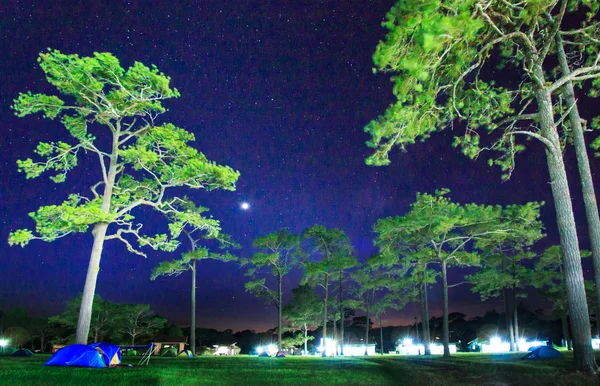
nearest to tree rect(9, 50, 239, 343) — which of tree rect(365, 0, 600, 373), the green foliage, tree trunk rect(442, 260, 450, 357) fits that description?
the green foliage

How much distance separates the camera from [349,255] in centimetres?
3962

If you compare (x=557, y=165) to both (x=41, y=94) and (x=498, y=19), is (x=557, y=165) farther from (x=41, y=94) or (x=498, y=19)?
(x=41, y=94)

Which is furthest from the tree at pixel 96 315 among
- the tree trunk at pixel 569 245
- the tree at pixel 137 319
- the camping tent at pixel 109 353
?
the tree trunk at pixel 569 245

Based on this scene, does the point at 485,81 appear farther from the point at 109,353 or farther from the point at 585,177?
the point at 109,353

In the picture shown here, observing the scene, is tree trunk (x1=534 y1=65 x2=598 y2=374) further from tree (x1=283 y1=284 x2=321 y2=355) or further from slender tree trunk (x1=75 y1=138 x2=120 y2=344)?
tree (x1=283 y1=284 x2=321 y2=355)

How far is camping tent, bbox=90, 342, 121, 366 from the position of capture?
14.6m

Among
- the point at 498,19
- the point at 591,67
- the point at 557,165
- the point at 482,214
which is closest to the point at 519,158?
the point at 557,165

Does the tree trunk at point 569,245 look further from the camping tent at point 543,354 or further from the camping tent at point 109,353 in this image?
the camping tent at point 109,353

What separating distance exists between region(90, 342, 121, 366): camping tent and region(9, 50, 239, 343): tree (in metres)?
0.87

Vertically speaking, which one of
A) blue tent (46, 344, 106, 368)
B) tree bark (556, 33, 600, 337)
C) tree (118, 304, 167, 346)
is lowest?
blue tent (46, 344, 106, 368)

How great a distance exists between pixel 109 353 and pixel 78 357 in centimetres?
199

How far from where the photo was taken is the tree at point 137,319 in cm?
5072

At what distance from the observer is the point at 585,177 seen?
11.0m

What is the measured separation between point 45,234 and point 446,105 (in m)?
14.7
